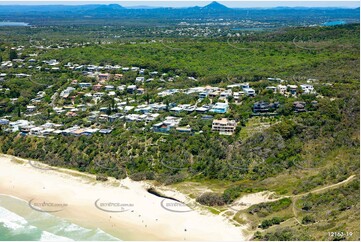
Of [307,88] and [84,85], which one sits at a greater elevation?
[307,88]

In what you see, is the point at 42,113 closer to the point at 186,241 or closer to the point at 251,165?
the point at 251,165

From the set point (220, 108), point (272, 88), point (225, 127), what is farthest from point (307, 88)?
point (225, 127)

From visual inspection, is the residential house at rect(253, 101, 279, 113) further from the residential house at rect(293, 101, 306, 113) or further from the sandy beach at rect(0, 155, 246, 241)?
the sandy beach at rect(0, 155, 246, 241)

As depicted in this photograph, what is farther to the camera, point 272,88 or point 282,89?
point 272,88

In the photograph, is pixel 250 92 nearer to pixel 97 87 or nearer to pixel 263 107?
pixel 263 107

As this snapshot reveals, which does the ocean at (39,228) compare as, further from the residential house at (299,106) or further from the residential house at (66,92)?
the residential house at (66,92)

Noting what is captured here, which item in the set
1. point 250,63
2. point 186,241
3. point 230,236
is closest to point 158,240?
point 186,241
